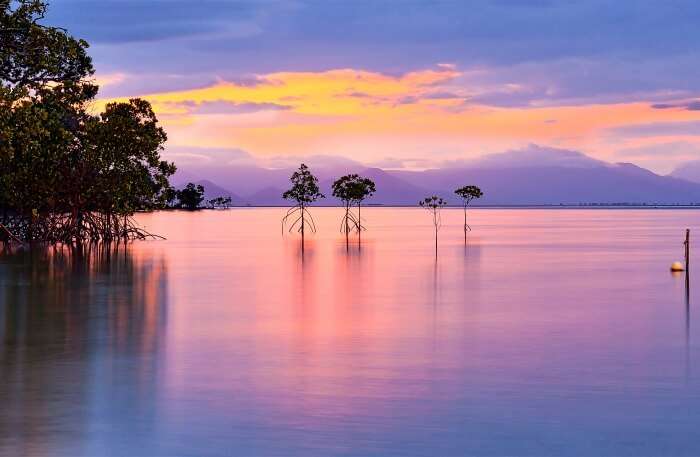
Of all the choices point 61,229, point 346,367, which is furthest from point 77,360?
point 61,229

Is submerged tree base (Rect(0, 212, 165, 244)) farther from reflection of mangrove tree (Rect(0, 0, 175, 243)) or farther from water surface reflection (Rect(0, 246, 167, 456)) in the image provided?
water surface reflection (Rect(0, 246, 167, 456))

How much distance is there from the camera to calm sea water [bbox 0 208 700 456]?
46.2 ft

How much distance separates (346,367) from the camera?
20656mm

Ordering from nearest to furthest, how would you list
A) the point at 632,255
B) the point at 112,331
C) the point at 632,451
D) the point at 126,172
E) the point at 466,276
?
the point at 632,451 → the point at 112,331 → the point at 466,276 → the point at 632,255 → the point at 126,172

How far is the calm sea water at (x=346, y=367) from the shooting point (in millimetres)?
14094

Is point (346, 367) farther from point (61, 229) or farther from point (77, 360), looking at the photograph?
point (61, 229)

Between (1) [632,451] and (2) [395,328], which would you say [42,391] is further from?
(2) [395,328]

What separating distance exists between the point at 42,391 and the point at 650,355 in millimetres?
13450

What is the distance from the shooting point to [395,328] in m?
28.0

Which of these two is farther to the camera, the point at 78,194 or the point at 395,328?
the point at 78,194

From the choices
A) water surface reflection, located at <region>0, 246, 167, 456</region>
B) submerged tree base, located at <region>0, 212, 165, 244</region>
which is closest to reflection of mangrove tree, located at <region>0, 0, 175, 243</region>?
submerged tree base, located at <region>0, 212, 165, 244</region>

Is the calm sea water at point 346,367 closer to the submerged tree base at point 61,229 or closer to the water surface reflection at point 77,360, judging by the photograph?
the water surface reflection at point 77,360

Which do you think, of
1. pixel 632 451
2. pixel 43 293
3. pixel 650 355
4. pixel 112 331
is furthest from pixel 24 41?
pixel 632 451

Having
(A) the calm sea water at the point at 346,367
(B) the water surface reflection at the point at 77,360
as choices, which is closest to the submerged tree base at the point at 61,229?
(B) the water surface reflection at the point at 77,360
